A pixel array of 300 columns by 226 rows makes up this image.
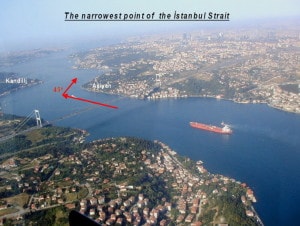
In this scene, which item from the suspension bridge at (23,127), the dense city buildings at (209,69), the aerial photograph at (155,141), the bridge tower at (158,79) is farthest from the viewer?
the bridge tower at (158,79)

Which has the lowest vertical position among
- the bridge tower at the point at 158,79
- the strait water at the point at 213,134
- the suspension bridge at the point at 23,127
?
the suspension bridge at the point at 23,127

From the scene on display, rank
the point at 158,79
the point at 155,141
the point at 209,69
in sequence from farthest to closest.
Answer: the point at 209,69 < the point at 158,79 < the point at 155,141

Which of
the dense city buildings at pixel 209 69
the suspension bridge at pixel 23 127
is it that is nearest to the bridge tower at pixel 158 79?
the dense city buildings at pixel 209 69

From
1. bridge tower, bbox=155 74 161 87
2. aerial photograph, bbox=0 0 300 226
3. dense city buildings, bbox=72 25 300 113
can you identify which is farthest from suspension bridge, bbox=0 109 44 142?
bridge tower, bbox=155 74 161 87

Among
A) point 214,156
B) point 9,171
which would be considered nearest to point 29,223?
point 9,171

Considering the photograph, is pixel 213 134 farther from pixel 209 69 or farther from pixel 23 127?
pixel 209 69

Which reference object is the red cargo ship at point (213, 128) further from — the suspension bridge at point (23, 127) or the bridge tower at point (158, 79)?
the bridge tower at point (158, 79)

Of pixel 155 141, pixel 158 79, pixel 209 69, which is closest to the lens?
pixel 155 141

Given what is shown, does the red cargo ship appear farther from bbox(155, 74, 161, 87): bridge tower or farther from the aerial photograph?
bbox(155, 74, 161, 87): bridge tower

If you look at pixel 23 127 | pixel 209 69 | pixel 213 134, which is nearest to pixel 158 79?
pixel 209 69
